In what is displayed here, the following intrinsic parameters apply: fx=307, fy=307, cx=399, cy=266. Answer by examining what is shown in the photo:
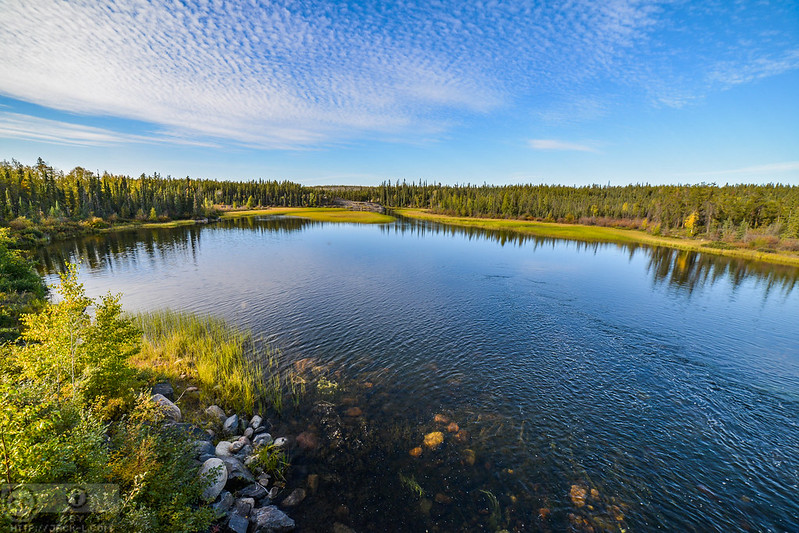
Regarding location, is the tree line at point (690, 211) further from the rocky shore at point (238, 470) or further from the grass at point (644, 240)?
the rocky shore at point (238, 470)

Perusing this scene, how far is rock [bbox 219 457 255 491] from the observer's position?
1311 cm

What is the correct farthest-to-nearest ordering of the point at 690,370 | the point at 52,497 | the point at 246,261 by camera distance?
the point at 246,261
the point at 690,370
the point at 52,497

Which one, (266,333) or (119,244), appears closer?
(266,333)

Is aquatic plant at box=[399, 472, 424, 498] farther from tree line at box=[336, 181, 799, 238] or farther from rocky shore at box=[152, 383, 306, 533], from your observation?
tree line at box=[336, 181, 799, 238]

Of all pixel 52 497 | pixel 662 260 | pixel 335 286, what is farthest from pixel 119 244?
pixel 662 260

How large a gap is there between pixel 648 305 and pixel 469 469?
38.4m

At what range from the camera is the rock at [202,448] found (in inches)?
525

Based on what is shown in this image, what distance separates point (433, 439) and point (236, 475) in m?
9.60

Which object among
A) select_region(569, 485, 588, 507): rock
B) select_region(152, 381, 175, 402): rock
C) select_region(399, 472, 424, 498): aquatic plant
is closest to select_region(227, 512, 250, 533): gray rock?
select_region(399, 472, 424, 498): aquatic plant

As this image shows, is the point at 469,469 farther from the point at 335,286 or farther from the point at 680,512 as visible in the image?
the point at 335,286

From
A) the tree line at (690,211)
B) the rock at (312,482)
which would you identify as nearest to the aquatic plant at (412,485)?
the rock at (312,482)

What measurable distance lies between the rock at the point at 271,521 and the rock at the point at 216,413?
6.45 meters

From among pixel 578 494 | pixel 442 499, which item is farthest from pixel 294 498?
pixel 578 494

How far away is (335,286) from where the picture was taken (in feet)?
141
